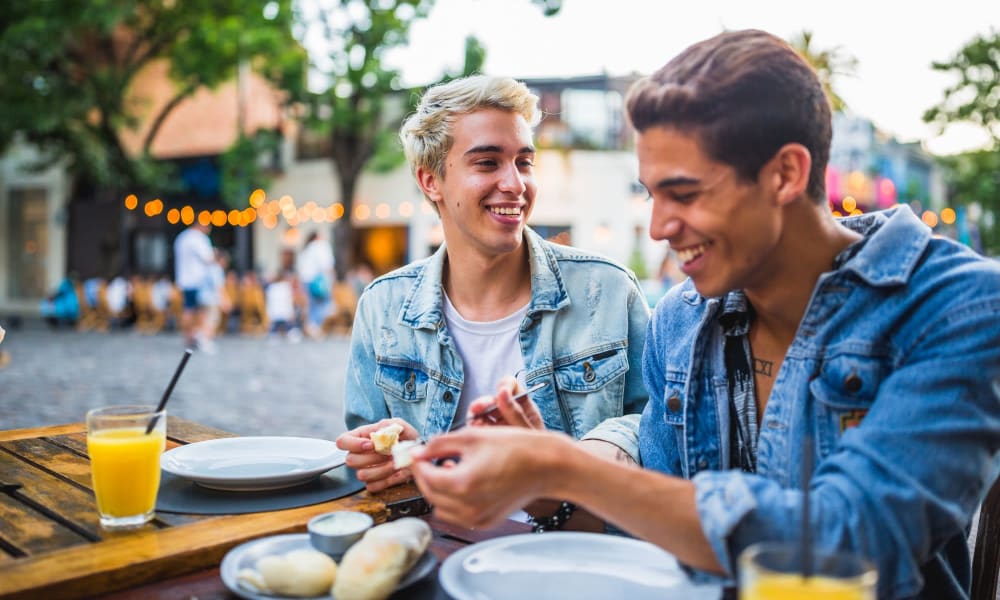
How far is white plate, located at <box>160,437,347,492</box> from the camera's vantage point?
1786 mm

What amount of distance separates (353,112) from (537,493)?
19228mm

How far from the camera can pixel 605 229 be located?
76.3ft

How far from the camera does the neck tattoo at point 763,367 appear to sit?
1.85 m

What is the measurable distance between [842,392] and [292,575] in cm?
106

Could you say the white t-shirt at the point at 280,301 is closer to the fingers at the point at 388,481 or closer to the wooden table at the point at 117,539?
the wooden table at the point at 117,539

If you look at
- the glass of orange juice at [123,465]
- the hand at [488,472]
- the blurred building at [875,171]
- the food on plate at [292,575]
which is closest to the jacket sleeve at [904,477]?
the hand at [488,472]

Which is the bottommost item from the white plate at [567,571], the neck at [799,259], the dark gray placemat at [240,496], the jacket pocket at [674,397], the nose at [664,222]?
the dark gray placemat at [240,496]

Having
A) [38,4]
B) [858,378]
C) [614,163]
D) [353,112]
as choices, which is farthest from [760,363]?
[614,163]

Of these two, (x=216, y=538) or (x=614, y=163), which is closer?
(x=216, y=538)

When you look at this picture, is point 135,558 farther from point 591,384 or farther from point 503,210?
point 503,210

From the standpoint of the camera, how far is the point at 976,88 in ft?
48.4

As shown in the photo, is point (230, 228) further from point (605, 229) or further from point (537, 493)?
point (537, 493)

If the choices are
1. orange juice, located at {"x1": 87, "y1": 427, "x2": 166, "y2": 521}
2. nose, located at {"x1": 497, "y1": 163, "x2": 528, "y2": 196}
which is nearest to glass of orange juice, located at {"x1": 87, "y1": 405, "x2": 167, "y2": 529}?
orange juice, located at {"x1": 87, "y1": 427, "x2": 166, "y2": 521}

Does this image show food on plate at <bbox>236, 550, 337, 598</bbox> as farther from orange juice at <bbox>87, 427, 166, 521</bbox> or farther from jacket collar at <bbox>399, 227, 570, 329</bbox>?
jacket collar at <bbox>399, 227, 570, 329</bbox>
